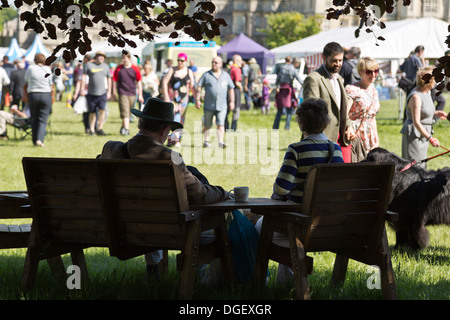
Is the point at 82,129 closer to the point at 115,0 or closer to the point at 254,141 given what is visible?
the point at 254,141

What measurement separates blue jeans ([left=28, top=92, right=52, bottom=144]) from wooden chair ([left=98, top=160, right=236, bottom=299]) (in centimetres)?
1110

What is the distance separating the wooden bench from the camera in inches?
170

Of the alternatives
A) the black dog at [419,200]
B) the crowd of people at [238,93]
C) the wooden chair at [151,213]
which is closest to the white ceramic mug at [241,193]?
the wooden chair at [151,213]

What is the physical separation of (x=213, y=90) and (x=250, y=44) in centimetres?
2414

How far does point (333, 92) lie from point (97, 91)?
10.9 m

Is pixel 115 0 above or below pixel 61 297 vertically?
above

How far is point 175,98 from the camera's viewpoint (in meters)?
15.8

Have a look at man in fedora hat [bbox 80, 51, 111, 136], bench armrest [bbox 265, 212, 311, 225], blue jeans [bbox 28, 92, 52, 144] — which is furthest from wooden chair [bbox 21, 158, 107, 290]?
man in fedora hat [bbox 80, 51, 111, 136]

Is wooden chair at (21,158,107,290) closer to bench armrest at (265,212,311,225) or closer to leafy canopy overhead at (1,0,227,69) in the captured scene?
leafy canopy overhead at (1,0,227,69)

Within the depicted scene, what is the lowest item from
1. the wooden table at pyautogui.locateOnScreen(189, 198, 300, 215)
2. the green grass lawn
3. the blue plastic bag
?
the green grass lawn

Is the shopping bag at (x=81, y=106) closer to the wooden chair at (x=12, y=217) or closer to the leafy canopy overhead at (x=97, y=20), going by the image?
the leafy canopy overhead at (x=97, y=20)

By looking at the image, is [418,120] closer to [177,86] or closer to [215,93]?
[215,93]

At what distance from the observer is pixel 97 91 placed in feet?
58.0
